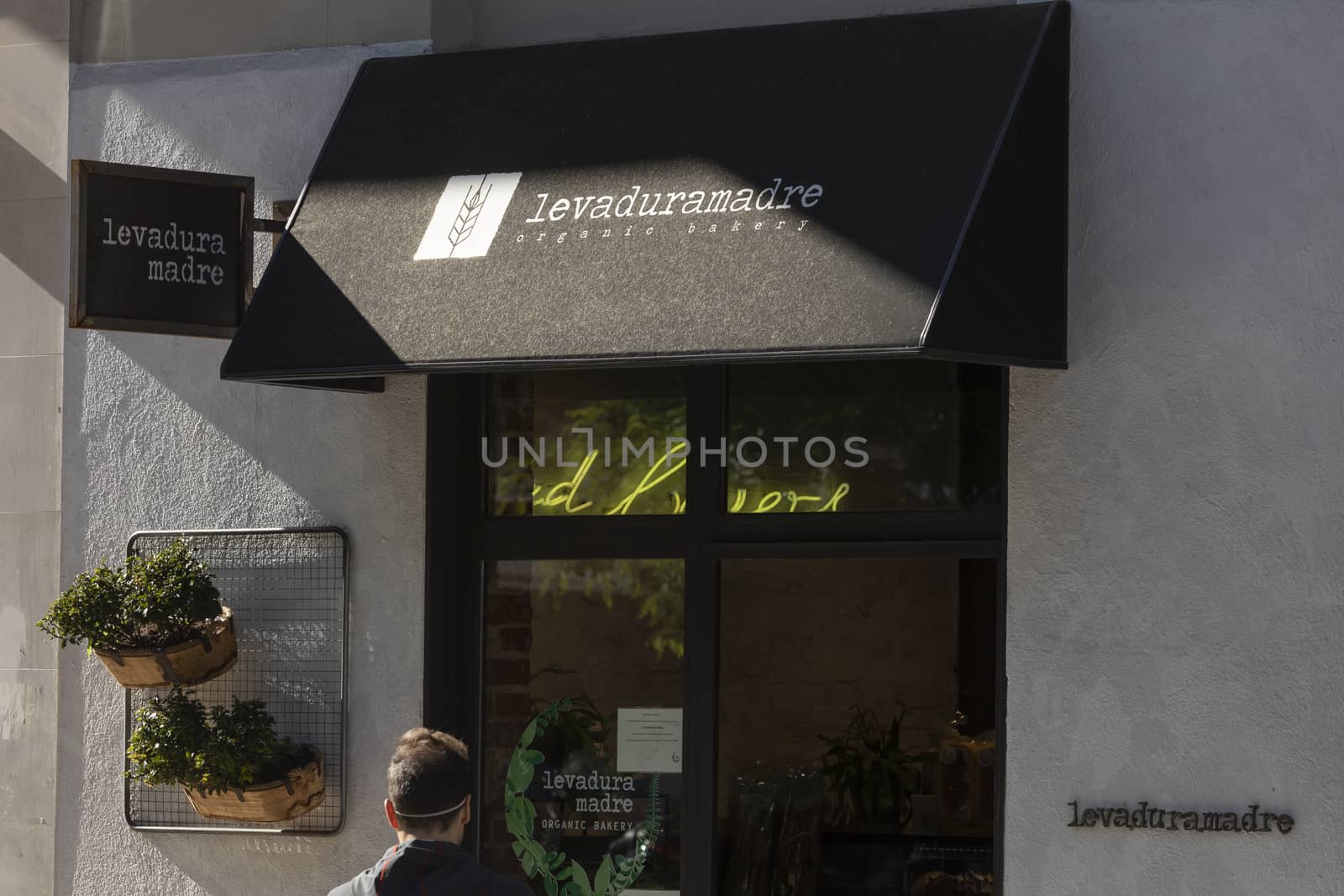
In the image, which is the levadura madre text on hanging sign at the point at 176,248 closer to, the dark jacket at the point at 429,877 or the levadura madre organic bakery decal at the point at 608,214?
the levadura madre organic bakery decal at the point at 608,214

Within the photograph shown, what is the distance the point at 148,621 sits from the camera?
636 centimetres

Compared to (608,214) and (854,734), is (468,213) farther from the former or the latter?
(854,734)

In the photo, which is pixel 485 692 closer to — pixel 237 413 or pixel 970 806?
pixel 237 413

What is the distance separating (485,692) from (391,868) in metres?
2.77

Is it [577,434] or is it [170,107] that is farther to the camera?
[170,107]

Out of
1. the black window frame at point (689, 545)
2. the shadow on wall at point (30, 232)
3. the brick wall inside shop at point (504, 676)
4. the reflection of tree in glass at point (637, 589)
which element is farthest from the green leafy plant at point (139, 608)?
the shadow on wall at point (30, 232)

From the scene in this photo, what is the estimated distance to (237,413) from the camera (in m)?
6.95

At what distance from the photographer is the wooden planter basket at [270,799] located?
6336mm

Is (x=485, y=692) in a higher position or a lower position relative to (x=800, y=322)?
lower

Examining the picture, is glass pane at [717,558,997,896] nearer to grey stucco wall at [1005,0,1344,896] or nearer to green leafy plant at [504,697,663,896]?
green leafy plant at [504,697,663,896]

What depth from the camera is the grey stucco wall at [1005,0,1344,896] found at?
5594 millimetres

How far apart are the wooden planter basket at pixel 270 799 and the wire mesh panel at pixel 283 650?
141 mm

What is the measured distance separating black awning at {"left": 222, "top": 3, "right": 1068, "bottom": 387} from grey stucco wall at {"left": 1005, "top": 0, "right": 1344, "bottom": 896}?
0.91ft

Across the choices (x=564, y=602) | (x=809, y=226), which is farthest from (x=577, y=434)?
(x=809, y=226)
